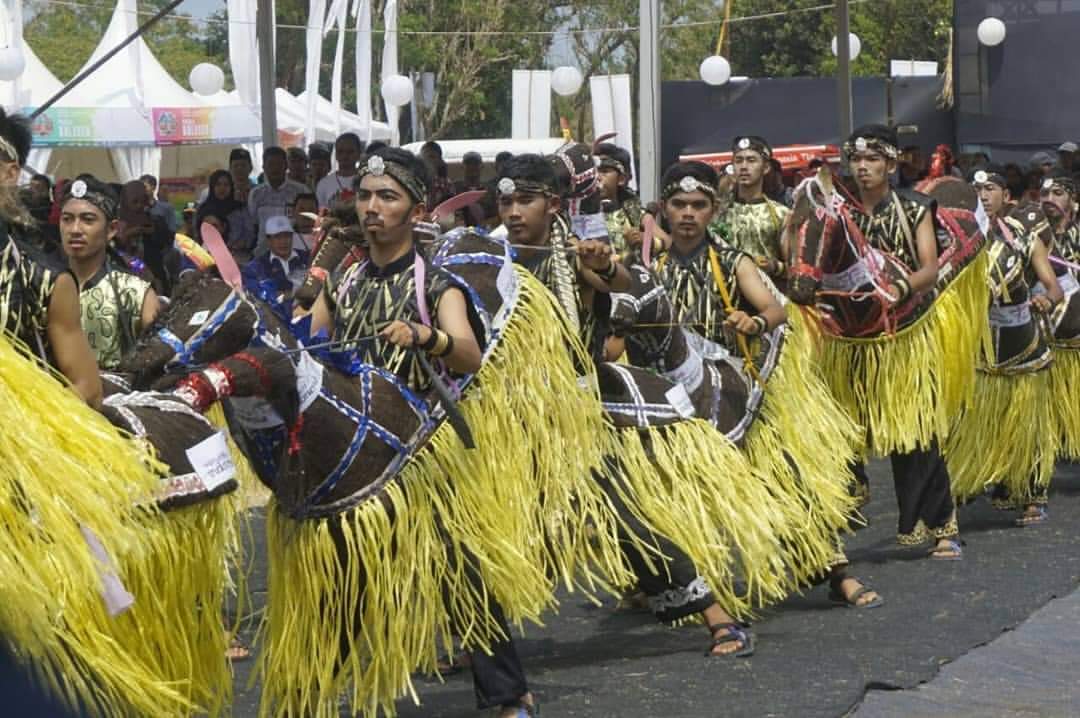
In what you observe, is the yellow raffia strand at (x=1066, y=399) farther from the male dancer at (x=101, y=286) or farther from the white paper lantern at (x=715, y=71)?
the white paper lantern at (x=715, y=71)

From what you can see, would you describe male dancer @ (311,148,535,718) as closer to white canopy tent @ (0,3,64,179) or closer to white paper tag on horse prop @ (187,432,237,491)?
white paper tag on horse prop @ (187,432,237,491)

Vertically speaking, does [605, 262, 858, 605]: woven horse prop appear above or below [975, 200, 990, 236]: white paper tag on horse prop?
below

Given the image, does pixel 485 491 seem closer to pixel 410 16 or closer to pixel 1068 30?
pixel 1068 30

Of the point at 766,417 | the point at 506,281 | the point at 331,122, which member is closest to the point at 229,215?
the point at 766,417

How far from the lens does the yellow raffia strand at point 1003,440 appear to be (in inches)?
369

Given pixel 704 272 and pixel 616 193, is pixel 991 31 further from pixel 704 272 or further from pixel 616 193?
pixel 704 272

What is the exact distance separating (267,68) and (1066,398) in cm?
498

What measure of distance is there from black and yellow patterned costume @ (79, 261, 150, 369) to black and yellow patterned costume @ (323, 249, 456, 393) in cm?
121

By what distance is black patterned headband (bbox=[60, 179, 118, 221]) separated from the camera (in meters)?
6.60

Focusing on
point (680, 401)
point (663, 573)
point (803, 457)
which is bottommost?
point (663, 573)

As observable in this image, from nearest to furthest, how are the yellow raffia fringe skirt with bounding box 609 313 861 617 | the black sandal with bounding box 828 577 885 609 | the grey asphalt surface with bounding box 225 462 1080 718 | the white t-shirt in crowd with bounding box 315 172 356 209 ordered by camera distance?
the grey asphalt surface with bounding box 225 462 1080 718 < the yellow raffia fringe skirt with bounding box 609 313 861 617 < the black sandal with bounding box 828 577 885 609 < the white t-shirt in crowd with bounding box 315 172 356 209

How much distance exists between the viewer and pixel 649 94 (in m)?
12.1

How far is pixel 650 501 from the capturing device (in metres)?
6.54

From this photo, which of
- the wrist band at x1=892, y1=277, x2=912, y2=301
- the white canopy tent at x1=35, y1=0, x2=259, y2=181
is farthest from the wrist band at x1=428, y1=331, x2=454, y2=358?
the white canopy tent at x1=35, y1=0, x2=259, y2=181
